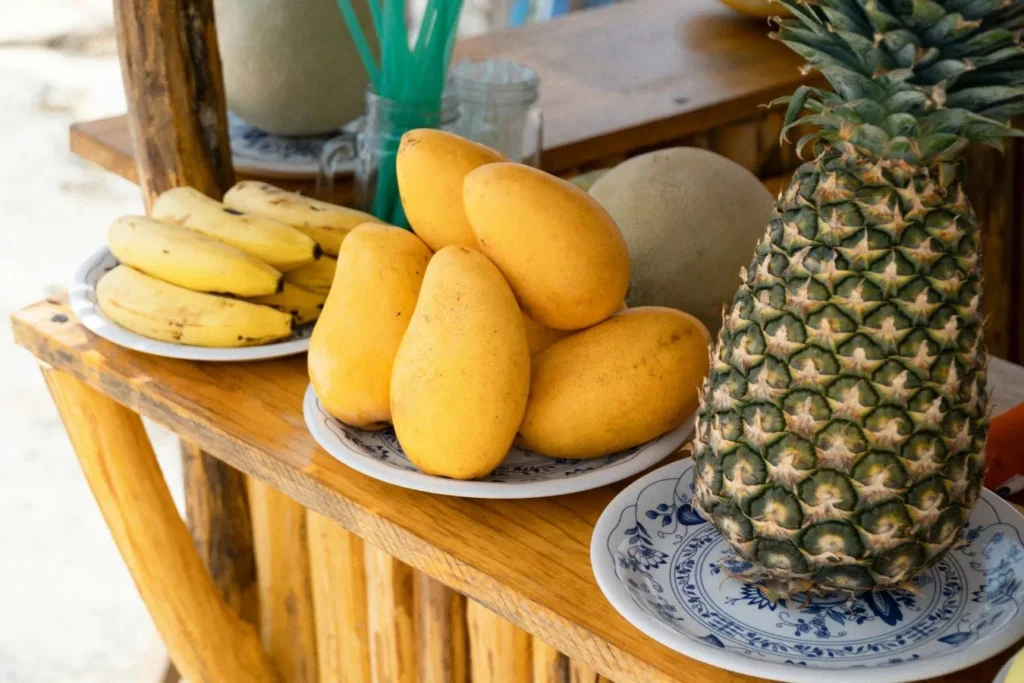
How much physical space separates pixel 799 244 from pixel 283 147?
0.88m

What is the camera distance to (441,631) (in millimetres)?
1009

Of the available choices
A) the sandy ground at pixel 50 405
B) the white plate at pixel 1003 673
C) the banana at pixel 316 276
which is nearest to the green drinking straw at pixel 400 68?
the banana at pixel 316 276

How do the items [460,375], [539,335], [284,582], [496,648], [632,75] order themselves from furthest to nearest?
[632,75] → [284,582] → [496,648] → [539,335] → [460,375]

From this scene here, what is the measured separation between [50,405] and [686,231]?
2.26 metres

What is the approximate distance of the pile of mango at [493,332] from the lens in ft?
2.48

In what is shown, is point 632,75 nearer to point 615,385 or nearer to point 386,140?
point 386,140

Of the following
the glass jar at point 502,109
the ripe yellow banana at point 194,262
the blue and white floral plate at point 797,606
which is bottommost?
the blue and white floral plate at point 797,606

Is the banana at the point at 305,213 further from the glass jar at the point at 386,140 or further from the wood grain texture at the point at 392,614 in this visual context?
the wood grain texture at the point at 392,614

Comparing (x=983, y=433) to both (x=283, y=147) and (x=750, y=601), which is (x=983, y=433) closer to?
(x=750, y=601)

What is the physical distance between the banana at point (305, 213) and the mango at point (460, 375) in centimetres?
29

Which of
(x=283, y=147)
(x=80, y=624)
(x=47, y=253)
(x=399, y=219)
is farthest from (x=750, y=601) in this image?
(x=47, y=253)

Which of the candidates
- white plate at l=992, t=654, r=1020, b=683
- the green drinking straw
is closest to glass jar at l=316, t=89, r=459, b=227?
the green drinking straw

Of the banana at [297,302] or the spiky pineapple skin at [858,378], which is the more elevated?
the spiky pineapple skin at [858,378]

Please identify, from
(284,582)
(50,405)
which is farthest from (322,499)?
(50,405)
